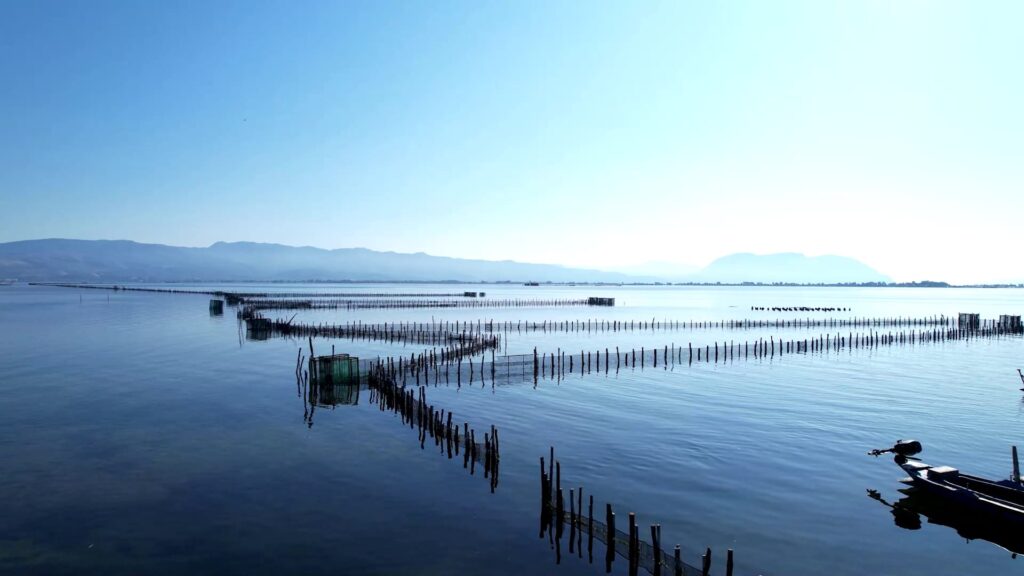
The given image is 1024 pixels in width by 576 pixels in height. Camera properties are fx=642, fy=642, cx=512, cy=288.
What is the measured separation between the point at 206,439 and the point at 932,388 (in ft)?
105

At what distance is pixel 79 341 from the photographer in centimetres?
4738

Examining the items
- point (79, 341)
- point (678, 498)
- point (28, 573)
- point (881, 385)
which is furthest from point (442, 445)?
point (79, 341)

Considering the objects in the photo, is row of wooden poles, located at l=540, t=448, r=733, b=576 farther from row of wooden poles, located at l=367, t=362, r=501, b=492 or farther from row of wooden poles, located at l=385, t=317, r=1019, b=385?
row of wooden poles, located at l=385, t=317, r=1019, b=385

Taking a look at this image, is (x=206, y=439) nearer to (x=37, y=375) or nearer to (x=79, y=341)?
(x=37, y=375)

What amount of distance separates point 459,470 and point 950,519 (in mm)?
11660

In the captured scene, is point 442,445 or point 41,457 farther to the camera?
point 442,445

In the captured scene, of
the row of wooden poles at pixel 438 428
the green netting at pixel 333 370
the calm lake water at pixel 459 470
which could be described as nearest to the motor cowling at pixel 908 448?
the calm lake water at pixel 459 470

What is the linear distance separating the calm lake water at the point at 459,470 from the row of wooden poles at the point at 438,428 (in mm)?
500

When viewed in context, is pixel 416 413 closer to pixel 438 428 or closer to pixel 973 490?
pixel 438 428

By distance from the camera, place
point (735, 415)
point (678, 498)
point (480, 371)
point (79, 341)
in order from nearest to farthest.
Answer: point (678, 498)
point (735, 415)
point (480, 371)
point (79, 341)

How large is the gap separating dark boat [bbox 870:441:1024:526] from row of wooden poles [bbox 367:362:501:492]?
10.3 metres

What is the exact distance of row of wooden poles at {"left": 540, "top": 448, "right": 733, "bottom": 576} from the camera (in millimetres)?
10375

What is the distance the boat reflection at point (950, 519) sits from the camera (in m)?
13.4

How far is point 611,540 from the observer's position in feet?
38.4
